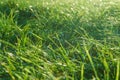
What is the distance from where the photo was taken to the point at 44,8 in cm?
350

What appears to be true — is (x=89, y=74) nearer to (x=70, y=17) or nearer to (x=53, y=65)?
(x=53, y=65)

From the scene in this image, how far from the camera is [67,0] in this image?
4051mm

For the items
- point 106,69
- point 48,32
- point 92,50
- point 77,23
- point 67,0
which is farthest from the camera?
point 67,0

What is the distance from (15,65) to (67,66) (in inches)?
12.6

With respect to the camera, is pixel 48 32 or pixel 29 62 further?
pixel 48 32

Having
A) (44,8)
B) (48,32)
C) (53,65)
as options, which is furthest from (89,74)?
(44,8)

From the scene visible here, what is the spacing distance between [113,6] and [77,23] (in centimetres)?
79

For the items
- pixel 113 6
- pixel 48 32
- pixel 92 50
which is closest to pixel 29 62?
pixel 92 50

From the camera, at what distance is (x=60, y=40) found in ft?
8.75

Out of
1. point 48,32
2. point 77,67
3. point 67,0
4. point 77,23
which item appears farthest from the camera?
point 67,0

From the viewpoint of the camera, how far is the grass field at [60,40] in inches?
75.9

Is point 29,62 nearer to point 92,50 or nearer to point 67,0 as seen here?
point 92,50

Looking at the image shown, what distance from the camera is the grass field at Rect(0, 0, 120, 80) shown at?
6.33 ft

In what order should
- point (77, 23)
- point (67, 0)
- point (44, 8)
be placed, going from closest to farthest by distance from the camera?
point (77, 23) < point (44, 8) < point (67, 0)
